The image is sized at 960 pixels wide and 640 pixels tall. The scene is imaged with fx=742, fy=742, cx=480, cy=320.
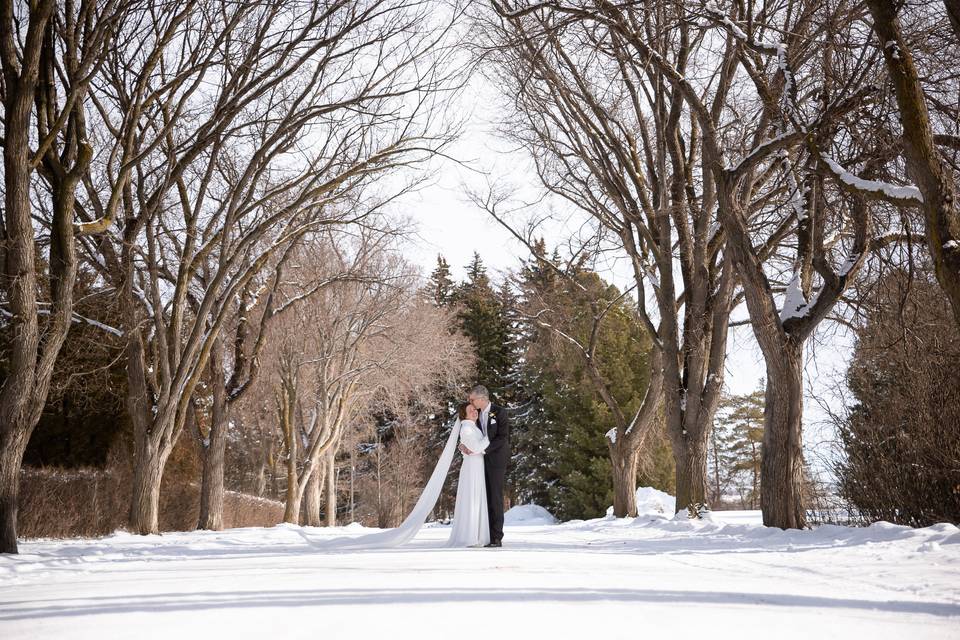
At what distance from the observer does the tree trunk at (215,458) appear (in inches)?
613

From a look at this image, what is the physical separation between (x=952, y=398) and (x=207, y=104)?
1238cm

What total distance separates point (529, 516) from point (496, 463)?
→ 24.4 metres

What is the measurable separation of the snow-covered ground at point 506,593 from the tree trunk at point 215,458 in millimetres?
7130

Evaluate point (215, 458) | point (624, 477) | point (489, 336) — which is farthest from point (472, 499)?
point (489, 336)

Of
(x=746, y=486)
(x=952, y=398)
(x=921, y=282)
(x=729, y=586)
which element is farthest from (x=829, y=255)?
(x=746, y=486)

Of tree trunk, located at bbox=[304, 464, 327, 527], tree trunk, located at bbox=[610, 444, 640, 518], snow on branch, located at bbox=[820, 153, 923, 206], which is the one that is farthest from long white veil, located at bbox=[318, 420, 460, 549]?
tree trunk, located at bbox=[304, 464, 327, 527]

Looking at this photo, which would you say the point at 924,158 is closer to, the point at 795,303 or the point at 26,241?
the point at 795,303

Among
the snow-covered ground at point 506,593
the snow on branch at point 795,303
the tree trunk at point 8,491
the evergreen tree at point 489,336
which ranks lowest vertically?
the snow-covered ground at point 506,593

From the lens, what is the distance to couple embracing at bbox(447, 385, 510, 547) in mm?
10086

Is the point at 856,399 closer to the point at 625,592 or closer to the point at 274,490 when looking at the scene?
the point at 625,592

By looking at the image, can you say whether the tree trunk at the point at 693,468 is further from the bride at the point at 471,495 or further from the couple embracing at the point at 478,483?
the bride at the point at 471,495

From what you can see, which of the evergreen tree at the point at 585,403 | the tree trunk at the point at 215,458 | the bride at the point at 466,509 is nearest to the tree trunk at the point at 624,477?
the bride at the point at 466,509

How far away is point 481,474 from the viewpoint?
10.3m

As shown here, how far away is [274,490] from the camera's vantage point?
135 ft
